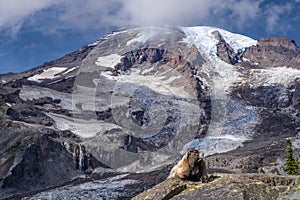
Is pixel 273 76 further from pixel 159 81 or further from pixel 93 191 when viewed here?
pixel 93 191

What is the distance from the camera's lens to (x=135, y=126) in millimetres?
117438

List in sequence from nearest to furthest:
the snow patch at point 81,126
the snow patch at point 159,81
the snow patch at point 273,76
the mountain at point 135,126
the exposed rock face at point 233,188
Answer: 1. the exposed rock face at point 233,188
2. the mountain at point 135,126
3. the snow patch at point 81,126
4. the snow patch at point 159,81
5. the snow patch at point 273,76

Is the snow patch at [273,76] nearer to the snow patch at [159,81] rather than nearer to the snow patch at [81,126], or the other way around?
the snow patch at [159,81]

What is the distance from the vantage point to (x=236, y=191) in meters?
6.71

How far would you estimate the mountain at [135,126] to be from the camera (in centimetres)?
6700

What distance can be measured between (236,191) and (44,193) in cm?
5394

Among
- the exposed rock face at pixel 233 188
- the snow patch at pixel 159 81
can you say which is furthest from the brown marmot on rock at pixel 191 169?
the snow patch at pixel 159 81

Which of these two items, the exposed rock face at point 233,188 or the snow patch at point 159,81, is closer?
the exposed rock face at point 233,188

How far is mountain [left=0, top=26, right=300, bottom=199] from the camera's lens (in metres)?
67.0

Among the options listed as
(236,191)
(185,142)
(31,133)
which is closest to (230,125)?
(185,142)

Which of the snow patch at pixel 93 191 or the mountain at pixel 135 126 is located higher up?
the mountain at pixel 135 126

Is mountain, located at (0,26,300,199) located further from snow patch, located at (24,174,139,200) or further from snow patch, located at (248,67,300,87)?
snow patch, located at (248,67,300,87)

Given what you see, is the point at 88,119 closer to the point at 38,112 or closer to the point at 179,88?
the point at 38,112

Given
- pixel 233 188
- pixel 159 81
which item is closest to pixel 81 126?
pixel 159 81
